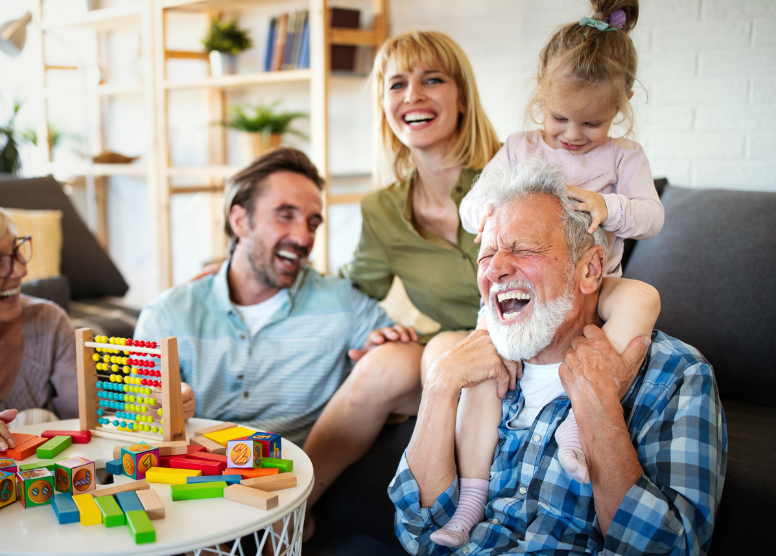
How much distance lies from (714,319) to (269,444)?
1.39 metres

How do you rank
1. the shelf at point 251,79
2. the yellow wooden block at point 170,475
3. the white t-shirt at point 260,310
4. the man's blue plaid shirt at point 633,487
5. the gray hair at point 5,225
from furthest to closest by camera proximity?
the shelf at point 251,79
the white t-shirt at point 260,310
the gray hair at point 5,225
the yellow wooden block at point 170,475
the man's blue plaid shirt at point 633,487

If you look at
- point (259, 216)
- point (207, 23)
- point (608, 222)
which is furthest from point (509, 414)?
point (207, 23)

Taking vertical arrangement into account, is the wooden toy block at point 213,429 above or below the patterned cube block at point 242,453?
below

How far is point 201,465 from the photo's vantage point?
53.4 inches

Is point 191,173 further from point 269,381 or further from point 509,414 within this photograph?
point 509,414

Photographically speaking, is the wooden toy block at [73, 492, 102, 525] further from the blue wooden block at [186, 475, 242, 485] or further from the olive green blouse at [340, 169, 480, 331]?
the olive green blouse at [340, 169, 480, 331]

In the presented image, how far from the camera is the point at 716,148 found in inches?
99.7

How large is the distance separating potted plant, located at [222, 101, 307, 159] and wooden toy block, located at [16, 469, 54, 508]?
2.62 metres

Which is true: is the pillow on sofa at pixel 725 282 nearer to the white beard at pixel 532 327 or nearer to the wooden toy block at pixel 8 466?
the white beard at pixel 532 327

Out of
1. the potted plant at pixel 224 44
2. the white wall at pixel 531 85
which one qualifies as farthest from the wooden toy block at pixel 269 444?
the potted plant at pixel 224 44

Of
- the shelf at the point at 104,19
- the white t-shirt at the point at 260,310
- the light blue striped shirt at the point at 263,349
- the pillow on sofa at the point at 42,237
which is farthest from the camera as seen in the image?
the shelf at the point at 104,19

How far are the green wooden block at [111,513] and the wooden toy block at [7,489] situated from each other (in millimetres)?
174

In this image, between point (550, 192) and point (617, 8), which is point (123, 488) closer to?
point (550, 192)

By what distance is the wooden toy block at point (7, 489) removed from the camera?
1.23 meters
